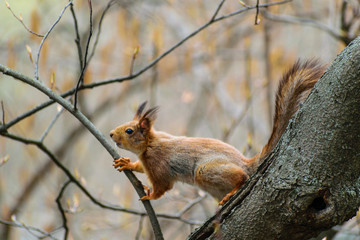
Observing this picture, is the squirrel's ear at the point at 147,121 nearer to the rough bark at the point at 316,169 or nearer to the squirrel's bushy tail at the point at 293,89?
the squirrel's bushy tail at the point at 293,89

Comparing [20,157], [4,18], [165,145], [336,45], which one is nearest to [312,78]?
[165,145]

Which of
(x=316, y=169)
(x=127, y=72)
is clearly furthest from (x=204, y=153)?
(x=127, y=72)

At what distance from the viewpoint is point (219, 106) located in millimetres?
5719

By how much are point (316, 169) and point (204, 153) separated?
1114mm

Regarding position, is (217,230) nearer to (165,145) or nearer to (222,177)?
(222,177)

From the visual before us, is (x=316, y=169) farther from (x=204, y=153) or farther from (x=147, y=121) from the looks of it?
(x=147, y=121)

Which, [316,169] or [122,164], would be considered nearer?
[316,169]

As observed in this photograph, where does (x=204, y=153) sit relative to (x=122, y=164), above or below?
below

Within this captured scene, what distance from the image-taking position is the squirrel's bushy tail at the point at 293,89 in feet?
7.06

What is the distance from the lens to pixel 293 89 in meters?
2.22

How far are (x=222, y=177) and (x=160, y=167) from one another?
512mm

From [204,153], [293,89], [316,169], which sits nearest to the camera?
[316,169]

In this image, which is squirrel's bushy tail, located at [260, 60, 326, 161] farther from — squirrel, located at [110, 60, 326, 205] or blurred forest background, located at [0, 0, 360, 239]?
blurred forest background, located at [0, 0, 360, 239]

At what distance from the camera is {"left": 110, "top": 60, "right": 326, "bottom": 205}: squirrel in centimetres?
223
